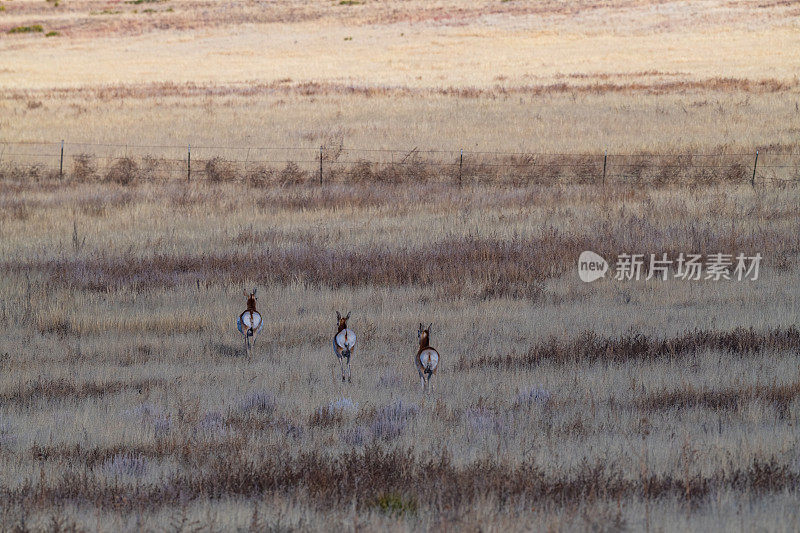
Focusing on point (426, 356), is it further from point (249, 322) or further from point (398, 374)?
point (249, 322)

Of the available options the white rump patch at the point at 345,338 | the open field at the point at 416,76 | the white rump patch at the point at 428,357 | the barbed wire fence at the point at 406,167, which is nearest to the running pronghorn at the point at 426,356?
the white rump patch at the point at 428,357

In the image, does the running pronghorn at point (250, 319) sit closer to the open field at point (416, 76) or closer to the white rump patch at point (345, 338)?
the white rump patch at point (345, 338)

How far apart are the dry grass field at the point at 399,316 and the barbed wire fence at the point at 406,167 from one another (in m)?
0.14

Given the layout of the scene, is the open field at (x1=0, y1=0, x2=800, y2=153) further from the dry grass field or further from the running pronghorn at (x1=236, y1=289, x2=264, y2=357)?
the running pronghorn at (x1=236, y1=289, x2=264, y2=357)

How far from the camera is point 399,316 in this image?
1238 centimetres

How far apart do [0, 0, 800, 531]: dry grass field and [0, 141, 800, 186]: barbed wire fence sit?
14 centimetres

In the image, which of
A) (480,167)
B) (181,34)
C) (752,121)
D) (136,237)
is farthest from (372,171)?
(181,34)

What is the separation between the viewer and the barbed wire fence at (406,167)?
79.8ft

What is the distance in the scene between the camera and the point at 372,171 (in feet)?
82.9

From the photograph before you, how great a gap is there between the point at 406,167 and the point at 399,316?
13.5 m

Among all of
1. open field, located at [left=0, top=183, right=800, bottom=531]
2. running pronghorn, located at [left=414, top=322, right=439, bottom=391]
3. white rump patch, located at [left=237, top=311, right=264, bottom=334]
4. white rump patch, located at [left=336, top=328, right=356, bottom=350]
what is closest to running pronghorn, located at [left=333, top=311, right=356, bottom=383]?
white rump patch, located at [left=336, top=328, right=356, bottom=350]

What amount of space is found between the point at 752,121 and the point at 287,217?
19214mm

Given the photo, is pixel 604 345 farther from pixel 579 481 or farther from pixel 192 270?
pixel 192 270

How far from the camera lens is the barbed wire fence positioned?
2433 cm
